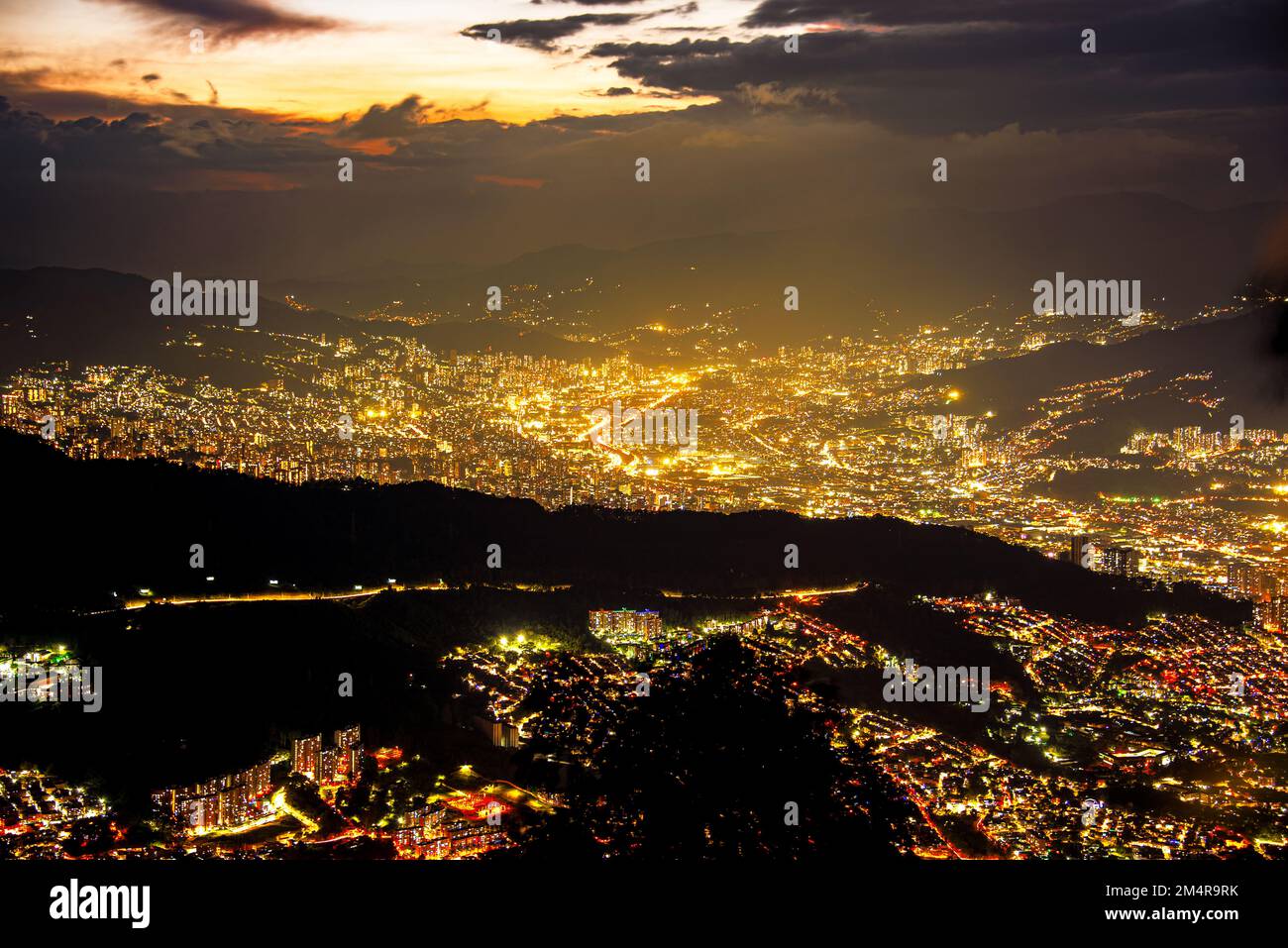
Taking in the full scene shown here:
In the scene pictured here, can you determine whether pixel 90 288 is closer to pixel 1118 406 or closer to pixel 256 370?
pixel 256 370

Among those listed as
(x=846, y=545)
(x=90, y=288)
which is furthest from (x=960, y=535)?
(x=90, y=288)

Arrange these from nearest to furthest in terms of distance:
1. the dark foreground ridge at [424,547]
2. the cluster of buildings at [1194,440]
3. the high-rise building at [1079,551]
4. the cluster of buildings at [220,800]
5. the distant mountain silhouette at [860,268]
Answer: the cluster of buildings at [220,800] < the dark foreground ridge at [424,547] < the high-rise building at [1079,551] < the cluster of buildings at [1194,440] < the distant mountain silhouette at [860,268]

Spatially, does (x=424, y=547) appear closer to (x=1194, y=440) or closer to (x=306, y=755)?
(x=306, y=755)

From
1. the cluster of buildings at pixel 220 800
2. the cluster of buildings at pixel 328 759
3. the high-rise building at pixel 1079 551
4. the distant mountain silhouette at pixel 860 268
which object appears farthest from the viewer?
the distant mountain silhouette at pixel 860 268

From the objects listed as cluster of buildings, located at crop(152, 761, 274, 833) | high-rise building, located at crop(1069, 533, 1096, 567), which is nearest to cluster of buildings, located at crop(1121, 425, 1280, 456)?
high-rise building, located at crop(1069, 533, 1096, 567)

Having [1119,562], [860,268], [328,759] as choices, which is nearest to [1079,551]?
[1119,562]

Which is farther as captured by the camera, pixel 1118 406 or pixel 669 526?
pixel 1118 406

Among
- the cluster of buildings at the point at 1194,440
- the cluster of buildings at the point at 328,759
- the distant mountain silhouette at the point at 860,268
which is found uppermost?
the distant mountain silhouette at the point at 860,268

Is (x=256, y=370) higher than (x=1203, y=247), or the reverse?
(x=1203, y=247)

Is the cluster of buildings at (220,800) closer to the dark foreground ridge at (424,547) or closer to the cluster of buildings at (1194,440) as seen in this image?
the dark foreground ridge at (424,547)

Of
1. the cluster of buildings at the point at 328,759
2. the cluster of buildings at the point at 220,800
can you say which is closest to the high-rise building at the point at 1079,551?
the cluster of buildings at the point at 328,759
